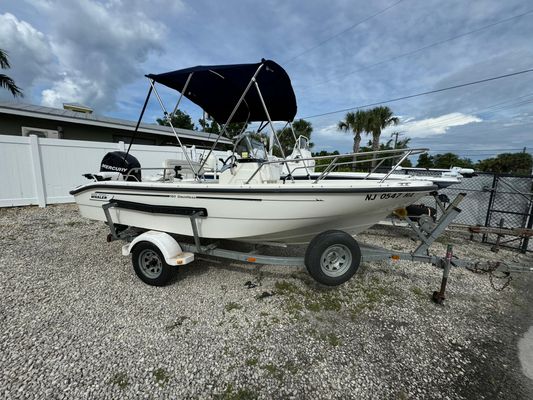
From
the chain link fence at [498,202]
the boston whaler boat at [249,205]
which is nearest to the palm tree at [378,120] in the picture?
the chain link fence at [498,202]

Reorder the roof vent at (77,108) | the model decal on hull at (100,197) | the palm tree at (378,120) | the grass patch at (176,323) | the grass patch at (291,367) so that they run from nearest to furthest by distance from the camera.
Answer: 1. the grass patch at (291,367)
2. the grass patch at (176,323)
3. the model decal on hull at (100,197)
4. the roof vent at (77,108)
5. the palm tree at (378,120)

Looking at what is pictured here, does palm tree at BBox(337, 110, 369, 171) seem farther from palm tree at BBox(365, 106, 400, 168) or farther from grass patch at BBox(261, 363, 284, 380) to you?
grass patch at BBox(261, 363, 284, 380)

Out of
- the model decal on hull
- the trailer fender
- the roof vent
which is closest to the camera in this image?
the trailer fender

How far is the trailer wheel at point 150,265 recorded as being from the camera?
10.1 feet

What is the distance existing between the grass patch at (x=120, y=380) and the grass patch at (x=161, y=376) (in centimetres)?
20

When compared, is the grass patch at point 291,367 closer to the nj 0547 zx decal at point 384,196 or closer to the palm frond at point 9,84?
the nj 0547 zx decal at point 384,196

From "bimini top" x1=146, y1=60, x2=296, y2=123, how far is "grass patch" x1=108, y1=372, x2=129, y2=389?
3.15 m

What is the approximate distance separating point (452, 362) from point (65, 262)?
5.02m

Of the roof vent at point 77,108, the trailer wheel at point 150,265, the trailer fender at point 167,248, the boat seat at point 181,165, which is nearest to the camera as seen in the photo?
the trailer fender at point 167,248

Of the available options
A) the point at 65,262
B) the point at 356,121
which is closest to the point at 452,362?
the point at 65,262

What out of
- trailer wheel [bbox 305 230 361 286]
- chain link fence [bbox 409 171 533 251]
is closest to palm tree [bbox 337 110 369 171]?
chain link fence [bbox 409 171 533 251]

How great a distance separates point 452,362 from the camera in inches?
85.1

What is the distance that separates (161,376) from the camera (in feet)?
6.26

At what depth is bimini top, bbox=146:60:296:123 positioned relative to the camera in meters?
3.03
